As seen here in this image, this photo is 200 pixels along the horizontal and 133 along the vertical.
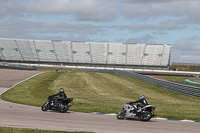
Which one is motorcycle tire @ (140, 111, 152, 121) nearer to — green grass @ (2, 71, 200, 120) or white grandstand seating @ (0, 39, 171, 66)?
green grass @ (2, 71, 200, 120)

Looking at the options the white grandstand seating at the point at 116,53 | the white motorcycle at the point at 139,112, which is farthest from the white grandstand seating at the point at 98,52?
the white motorcycle at the point at 139,112

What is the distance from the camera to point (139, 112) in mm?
16516

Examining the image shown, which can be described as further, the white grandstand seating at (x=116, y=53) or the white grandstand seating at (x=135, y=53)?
the white grandstand seating at (x=116, y=53)

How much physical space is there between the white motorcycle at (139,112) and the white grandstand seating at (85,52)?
9384 centimetres

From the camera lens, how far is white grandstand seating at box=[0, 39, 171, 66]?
11144 cm

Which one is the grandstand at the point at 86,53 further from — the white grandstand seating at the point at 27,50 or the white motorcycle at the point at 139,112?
the white motorcycle at the point at 139,112

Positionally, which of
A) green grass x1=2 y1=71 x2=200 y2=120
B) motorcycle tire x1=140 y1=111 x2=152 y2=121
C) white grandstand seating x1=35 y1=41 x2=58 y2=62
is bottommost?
green grass x1=2 y1=71 x2=200 y2=120

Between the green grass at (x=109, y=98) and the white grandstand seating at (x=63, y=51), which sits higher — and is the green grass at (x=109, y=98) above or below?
below

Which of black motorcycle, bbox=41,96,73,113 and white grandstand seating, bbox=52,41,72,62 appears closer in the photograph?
black motorcycle, bbox=41,96,73,113

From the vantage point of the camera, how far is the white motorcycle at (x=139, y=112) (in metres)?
16.3

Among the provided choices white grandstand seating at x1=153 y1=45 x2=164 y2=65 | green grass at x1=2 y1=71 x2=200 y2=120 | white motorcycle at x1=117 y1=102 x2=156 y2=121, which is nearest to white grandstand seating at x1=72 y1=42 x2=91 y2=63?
white grandstand seating at x1=153 y1=45 x2=164 y2=65

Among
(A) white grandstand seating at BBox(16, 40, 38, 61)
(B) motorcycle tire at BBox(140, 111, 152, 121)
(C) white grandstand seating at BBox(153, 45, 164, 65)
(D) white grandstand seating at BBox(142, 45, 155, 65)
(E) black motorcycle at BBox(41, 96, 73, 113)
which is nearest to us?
(B) motorcycle tire at BBox(140, 111, 152, 121)

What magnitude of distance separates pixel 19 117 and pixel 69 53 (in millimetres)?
99626

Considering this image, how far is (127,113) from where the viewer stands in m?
16.8
